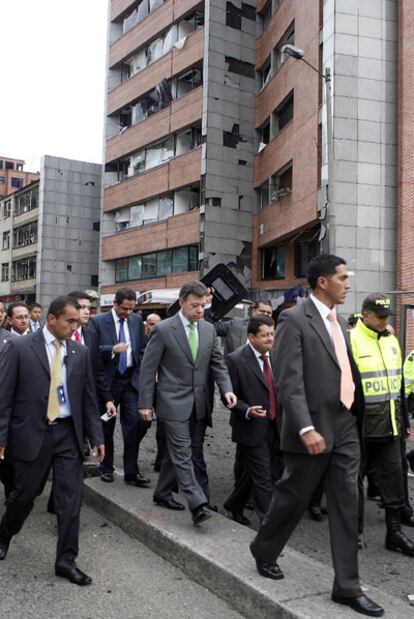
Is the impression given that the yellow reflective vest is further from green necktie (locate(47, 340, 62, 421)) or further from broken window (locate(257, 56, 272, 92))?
broken window (locate(257, 56, 272, 92))

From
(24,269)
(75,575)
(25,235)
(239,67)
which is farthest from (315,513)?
(25,235)

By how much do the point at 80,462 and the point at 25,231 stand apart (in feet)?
181

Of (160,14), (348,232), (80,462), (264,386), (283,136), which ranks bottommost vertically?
(80,462)

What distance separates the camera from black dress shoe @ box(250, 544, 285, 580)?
4016 mm

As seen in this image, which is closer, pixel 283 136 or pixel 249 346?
pixel 249 346

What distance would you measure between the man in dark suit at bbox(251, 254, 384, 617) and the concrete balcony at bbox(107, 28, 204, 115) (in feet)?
102

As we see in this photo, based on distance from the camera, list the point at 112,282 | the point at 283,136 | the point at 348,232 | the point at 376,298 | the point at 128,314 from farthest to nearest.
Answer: the point at 112,282 < the point at 283,136 < the point at 348,232 < the point at 128,314 < the point at 376,298

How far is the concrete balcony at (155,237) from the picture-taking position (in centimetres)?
3259

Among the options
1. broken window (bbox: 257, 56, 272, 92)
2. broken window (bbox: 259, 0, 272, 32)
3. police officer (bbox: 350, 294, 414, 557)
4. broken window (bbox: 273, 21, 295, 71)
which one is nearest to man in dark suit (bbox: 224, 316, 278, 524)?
police officer (bbox: 350, 294, 414, 557)

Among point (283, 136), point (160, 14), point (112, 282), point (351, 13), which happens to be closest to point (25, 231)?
point (112, 282)

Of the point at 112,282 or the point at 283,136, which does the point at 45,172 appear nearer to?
the point at 112,282

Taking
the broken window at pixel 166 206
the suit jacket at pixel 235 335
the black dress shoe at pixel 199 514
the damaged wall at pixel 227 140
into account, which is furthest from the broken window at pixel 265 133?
the black dress shoe at pixel 199 514

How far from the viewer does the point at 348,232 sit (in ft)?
67.4

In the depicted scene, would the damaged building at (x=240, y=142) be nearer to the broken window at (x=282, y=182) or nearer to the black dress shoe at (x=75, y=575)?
the broken window at (x=282, y=182)
